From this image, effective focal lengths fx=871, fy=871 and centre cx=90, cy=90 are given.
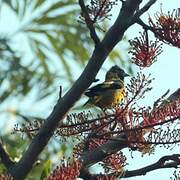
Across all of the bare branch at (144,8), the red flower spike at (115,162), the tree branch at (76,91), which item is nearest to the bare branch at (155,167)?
the red flower spike at (115,162)

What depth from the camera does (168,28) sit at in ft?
7.57

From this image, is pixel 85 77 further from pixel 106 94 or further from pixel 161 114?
pixel 106 94

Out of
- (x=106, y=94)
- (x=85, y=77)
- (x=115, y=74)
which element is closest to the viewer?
(x=85, y=77)

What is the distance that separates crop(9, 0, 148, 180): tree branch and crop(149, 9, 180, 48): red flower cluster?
3.1 inches

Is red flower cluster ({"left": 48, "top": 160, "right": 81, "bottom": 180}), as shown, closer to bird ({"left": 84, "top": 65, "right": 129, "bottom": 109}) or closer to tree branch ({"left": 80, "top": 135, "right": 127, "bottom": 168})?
tree branch ({"left": 80, "top": 135, "right": 127, "bottom": 168})

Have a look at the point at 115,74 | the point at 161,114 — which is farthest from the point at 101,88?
the point at 161,114

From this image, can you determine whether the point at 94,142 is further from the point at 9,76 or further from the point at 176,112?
the point at 9,76

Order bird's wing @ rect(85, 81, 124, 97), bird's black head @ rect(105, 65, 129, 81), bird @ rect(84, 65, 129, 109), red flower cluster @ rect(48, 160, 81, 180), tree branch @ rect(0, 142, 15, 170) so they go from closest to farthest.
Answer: red flower cluster @ rect(48, 160, 81, 180), tree branch @ rect(0, 142, 15, 170), bird @ rect(84, 65, 129, 109), bird's wing @ rect(85, 81, 124, 97), bird's black head @ rect(105, 65, 129, 81)

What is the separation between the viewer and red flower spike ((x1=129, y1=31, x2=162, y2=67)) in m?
2.37

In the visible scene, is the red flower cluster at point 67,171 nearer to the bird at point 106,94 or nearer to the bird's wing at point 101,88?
the bird at point 106,94

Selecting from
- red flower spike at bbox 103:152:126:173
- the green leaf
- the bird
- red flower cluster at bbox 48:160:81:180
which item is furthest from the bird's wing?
red flower cluster at bbox 48:160:81:180

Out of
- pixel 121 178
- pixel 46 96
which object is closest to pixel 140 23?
pixel 121 178

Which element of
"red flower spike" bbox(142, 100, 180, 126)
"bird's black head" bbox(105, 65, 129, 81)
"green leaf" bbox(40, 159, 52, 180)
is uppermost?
"bird's black head" bbox(105, 65, 129, 81)

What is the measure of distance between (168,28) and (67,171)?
462 mm
